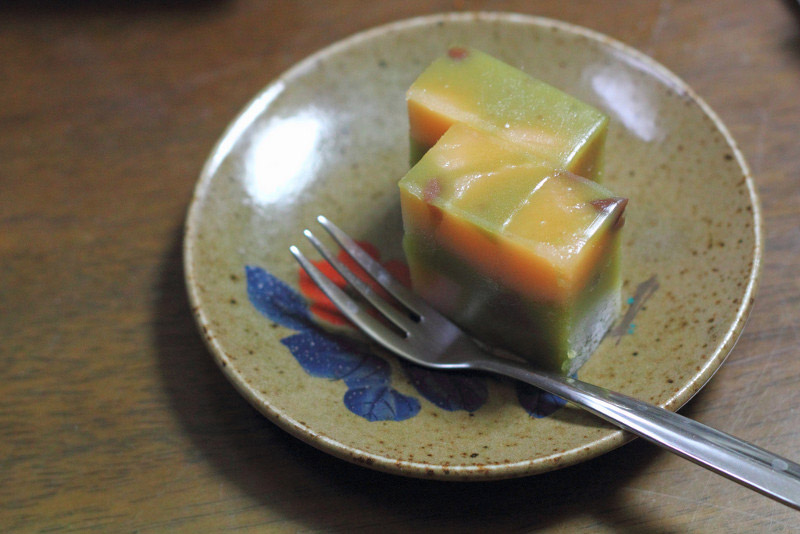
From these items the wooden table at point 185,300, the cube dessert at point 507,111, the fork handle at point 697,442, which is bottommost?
A: the wooden table at point 185,300

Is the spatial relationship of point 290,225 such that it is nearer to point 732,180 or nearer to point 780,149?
point 732,180

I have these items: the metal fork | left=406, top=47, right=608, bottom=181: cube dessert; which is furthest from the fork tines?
left=406, top=47, right=608, bottom=181: cube dessert

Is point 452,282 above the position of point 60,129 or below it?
above

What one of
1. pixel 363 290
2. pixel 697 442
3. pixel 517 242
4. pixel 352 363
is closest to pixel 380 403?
pixel 352 363

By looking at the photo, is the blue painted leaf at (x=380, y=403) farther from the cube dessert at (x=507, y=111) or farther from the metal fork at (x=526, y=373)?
the cube dessert at (x=507, y=111)

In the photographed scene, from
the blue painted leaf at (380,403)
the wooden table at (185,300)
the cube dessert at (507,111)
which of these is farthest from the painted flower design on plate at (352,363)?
the cube dessert at (507,111)

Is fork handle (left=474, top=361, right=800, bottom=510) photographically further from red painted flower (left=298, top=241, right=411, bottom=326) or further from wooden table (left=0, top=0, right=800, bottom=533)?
red painted flower (left=298, top=241, right=411, bottom=326)

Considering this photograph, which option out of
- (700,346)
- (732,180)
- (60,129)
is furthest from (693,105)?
(60,129)
